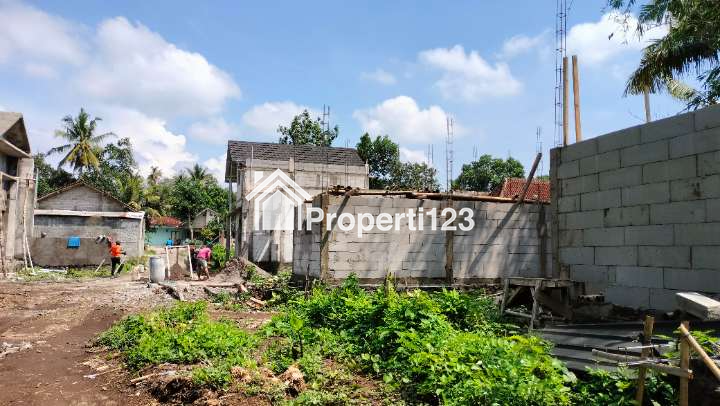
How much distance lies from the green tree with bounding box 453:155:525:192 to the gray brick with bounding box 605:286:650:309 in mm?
33132

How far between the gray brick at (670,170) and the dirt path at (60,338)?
7.10 metres

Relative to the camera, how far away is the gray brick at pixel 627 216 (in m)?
6.94

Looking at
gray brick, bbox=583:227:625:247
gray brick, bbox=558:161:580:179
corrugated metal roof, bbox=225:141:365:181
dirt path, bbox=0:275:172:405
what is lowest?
dirt path, bbox=0:275:172:405

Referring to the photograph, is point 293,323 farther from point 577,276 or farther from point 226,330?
point 577,276

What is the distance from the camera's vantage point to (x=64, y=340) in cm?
802

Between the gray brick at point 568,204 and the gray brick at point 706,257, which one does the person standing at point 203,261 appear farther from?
the gray brick at point 706,257

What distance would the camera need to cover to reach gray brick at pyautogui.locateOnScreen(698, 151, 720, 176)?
6.00 metres

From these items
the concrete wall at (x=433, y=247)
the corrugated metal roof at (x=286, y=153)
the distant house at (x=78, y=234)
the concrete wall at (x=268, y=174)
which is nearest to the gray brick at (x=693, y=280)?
the concrete wall at (x=433, y=247)

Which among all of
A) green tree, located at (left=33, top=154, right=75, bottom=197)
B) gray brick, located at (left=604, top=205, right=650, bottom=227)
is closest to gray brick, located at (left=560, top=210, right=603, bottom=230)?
gray brick, located at (left=604, top=205, right=650, bottom=227)

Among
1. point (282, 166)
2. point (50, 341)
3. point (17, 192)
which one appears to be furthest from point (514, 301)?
point (17, 192)

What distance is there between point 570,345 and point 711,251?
2196mm

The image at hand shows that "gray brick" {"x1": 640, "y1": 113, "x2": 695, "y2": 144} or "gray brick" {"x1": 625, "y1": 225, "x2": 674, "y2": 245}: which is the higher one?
"gray brick" {"x1": 640, "y1": 113, "x2": 695, "y2": 144}

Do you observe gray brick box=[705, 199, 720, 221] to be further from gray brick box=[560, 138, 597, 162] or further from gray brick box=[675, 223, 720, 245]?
gray brick box=[560, 138, 597, 162]

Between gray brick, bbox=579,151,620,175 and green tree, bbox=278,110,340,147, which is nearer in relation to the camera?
gray brick, bbox=579,151,620,175
